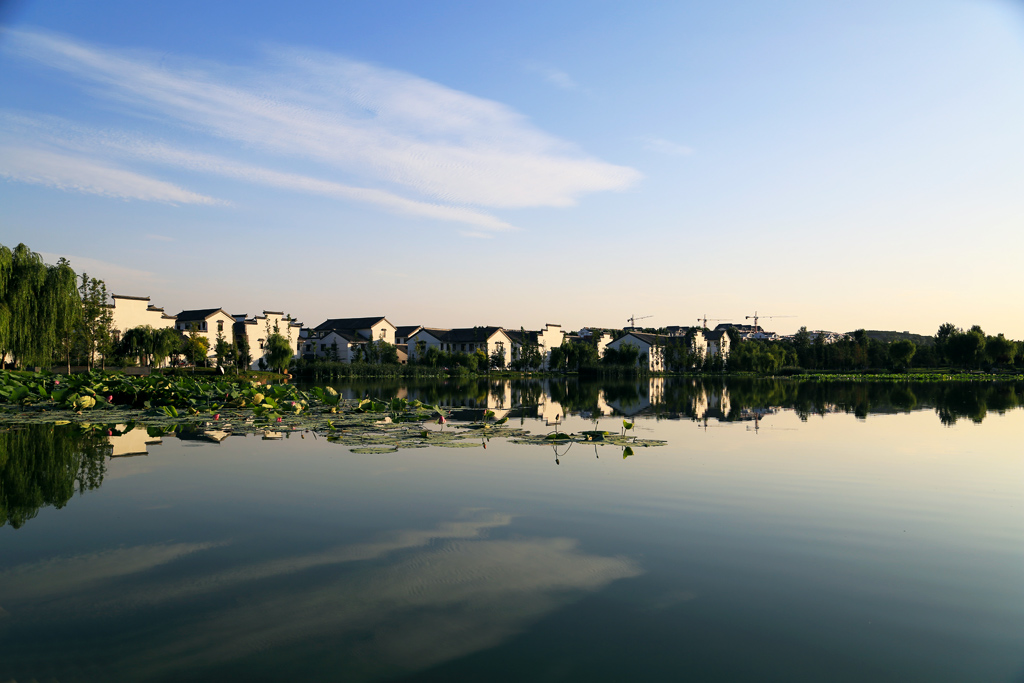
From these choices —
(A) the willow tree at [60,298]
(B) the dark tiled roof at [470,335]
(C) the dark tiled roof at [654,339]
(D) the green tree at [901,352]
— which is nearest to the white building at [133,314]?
(A) the willow tree at [60,298]

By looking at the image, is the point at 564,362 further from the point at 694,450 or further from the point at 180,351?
the point at 694,450

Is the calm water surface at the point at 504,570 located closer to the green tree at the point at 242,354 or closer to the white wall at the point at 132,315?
the white wall at the point at 132,315

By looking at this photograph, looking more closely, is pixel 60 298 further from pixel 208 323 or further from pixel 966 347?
pixel 966 347

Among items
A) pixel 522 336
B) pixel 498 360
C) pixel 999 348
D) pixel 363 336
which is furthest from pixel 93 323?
pixel 999 348

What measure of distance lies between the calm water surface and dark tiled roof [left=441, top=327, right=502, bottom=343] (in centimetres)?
7348

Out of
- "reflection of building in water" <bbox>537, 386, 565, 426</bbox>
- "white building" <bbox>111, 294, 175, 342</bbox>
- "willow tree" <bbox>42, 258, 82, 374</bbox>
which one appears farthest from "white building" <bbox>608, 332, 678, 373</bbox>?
"willow tree" <bbox>42, 258, 82, 374</bbox>

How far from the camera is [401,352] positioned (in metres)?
81.8

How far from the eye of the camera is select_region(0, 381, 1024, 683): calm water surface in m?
3.83

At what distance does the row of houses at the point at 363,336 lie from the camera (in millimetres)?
59844

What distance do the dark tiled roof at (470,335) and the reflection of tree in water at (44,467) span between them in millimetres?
70674

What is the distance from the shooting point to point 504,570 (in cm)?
532

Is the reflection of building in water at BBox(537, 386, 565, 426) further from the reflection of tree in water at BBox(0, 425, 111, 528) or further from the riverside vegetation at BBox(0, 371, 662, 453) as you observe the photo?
the reflection of tree in water at BBox(0, 425, 111, 528)

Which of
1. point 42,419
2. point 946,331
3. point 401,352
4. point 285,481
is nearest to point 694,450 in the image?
point 285,481

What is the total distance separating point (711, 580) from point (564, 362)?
80503 millimetres
